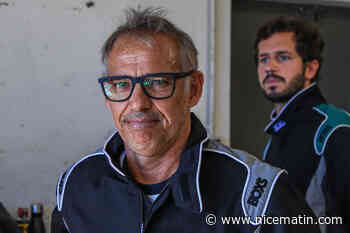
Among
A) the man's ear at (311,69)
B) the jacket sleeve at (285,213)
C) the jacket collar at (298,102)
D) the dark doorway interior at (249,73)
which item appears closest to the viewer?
the jacket sleeve at (285,213)

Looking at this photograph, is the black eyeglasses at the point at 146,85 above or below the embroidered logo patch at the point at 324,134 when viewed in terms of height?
above

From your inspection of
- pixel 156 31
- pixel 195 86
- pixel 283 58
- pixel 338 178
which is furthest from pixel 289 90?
pixel 156 31

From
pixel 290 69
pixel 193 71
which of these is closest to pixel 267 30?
pixel 290 69

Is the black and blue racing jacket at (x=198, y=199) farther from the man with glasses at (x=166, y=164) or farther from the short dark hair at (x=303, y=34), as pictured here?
the short dark hair at (x=303, y=34)

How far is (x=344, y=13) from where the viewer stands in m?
2.61

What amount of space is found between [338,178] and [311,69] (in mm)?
493

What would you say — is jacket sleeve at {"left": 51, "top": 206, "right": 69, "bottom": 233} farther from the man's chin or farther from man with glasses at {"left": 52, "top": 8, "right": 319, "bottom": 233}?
the man's chin

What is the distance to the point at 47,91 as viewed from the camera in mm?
1886

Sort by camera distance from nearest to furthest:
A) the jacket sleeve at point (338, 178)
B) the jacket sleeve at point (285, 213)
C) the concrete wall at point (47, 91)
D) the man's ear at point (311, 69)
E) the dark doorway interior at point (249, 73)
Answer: the jacket sleeve at point (285, 213) → the jacket sleeve at point (338, 178) → the man's ear at point (311, 69) → the concrete wall at point (47, 91) → the dark doorway interior at point (249, 73)

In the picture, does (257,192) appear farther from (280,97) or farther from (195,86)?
(280,97)

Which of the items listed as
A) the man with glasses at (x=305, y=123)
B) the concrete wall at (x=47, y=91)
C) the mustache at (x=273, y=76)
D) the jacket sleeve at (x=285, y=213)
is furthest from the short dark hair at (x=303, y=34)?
the jacket sleeve at (x=285, y=213)

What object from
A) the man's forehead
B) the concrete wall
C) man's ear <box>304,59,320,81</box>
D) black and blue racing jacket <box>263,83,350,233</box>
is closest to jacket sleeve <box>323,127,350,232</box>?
black and blue racing jacket <box>263,83,350,233</box>

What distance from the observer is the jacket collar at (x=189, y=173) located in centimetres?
82

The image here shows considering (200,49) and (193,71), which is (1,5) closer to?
(200,49)
